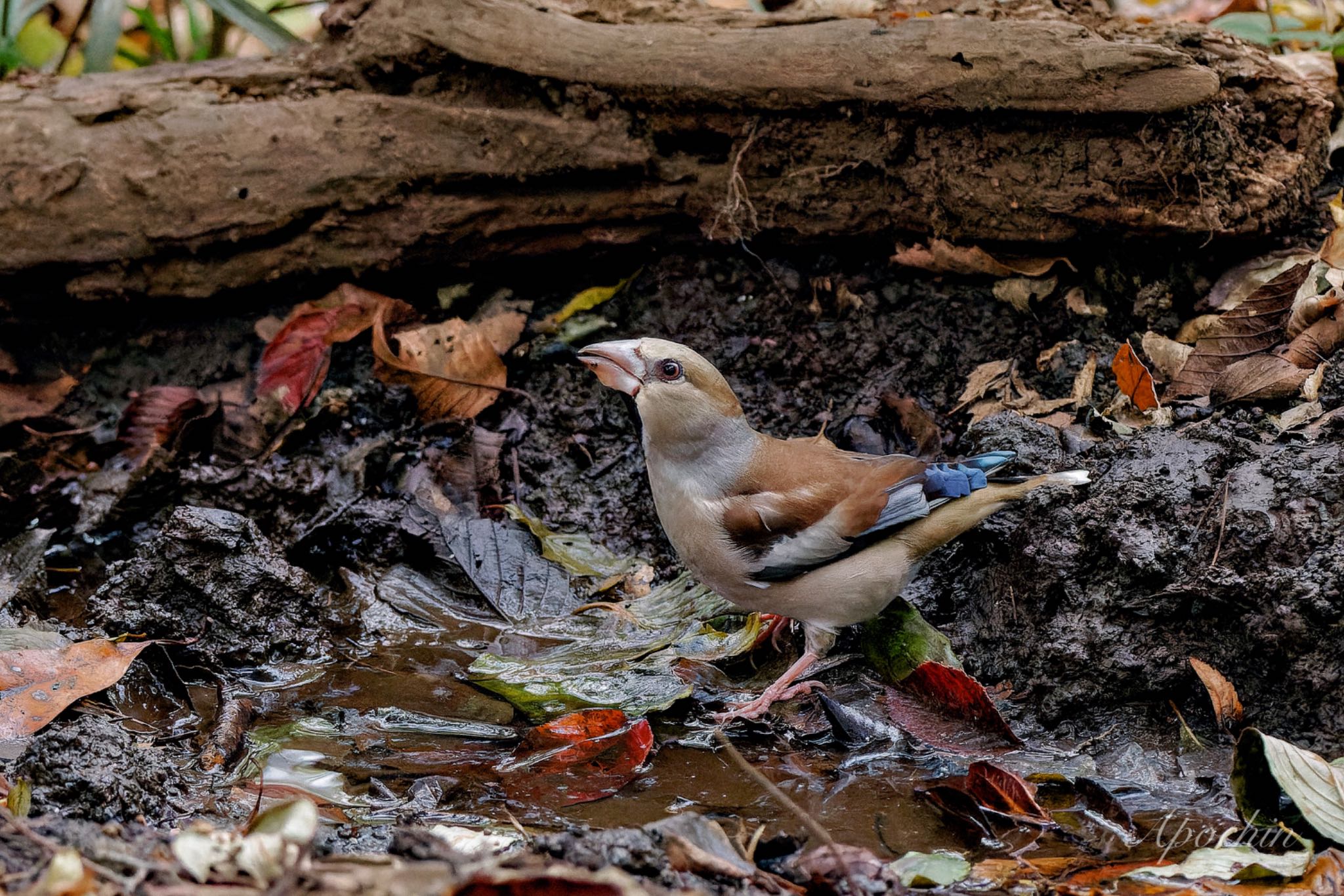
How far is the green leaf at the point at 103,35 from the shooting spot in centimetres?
666

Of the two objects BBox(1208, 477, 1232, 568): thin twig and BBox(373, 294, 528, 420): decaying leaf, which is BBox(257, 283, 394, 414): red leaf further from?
BBox(1208, 477, 1232, 568): thin twig

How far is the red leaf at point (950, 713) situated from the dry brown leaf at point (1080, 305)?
2.33 metres

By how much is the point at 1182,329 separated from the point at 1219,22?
1871 mm

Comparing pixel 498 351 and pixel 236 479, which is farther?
pixel 498 351

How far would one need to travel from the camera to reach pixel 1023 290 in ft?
19.0

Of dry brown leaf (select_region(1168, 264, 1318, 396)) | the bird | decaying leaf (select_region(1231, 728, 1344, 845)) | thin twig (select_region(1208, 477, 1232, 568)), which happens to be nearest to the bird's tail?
the bird

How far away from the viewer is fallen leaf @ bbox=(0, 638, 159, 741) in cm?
389

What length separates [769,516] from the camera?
4.59 m

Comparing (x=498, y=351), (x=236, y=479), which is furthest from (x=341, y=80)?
(x=236, y=479)

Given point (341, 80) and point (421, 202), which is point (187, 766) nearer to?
point (421, 202)

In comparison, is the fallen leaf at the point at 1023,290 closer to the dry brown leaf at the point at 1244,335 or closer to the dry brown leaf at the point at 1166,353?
the dry brown leaf at the point at 1166,353

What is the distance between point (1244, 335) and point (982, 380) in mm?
1145

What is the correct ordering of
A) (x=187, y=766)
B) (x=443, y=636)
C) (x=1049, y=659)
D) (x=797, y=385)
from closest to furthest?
(x=187, y=766) < (x=1049, y=659) < (x=443, y=636) < (x=797, y=385)

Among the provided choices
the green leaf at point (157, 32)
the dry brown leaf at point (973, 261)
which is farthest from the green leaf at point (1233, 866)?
the green leaf at point (157, 32)
